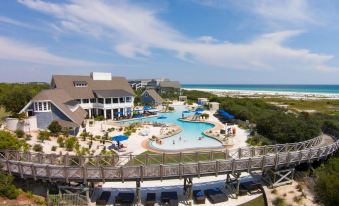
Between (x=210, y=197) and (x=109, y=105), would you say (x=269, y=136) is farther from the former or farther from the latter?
(x=109, y=105)

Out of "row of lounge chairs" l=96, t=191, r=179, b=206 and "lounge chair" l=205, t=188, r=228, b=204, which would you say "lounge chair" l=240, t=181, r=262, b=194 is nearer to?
"lounge chair" l=205, t=188, r=228, b=204

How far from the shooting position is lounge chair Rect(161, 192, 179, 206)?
611 inches

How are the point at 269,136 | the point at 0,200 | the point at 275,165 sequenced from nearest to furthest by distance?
the point at 0,200, the point at 275,165, the point at 269,136

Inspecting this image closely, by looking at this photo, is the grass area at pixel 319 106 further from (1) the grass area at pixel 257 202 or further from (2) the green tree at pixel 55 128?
(2) the green tree at pixel 55 128

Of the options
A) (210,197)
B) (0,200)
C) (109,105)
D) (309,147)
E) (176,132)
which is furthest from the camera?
(109,105)

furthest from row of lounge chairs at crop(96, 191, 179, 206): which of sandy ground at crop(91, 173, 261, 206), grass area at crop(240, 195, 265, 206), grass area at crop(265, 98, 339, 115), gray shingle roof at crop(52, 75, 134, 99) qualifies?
grass area at crop(265, 98, 339, 115)

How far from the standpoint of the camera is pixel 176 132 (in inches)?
1383

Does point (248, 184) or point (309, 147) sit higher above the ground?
point (309, 147)

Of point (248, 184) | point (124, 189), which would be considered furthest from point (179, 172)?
point (248, 184)

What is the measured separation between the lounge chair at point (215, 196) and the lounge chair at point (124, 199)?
17.8 feet

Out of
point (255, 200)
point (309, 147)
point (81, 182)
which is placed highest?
point (309, 147)

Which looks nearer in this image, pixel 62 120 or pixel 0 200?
pixel 0 200

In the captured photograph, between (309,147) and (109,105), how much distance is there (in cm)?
3347

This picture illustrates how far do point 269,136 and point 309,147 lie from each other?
948 centimetres
